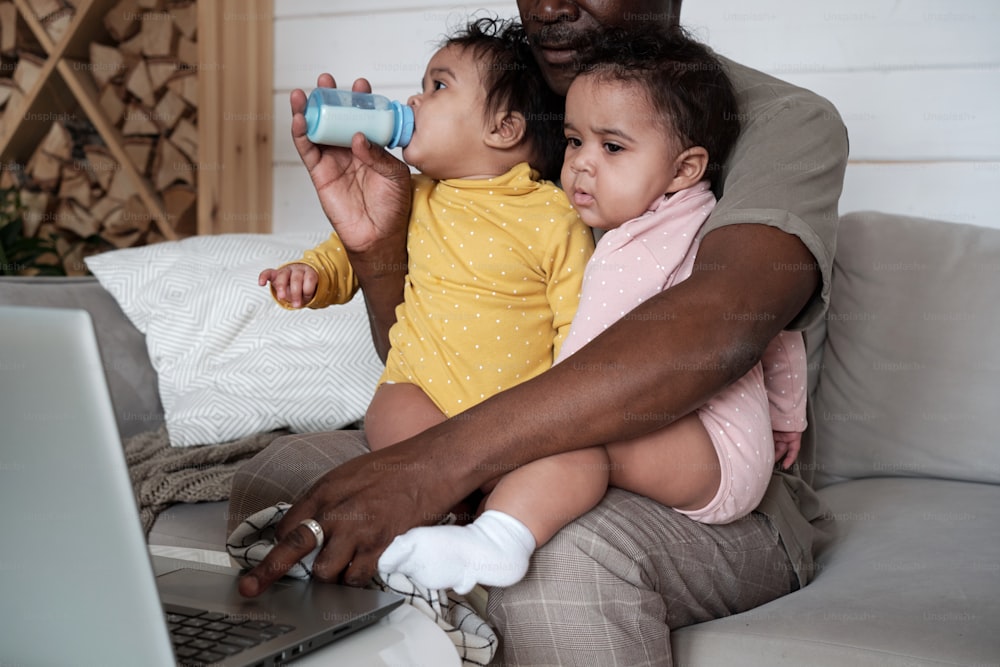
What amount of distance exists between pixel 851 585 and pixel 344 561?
0.60m

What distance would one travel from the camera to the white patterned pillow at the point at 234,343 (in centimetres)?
166

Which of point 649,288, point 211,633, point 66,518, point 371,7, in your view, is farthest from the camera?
point 371,7

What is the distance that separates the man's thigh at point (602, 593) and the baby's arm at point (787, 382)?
0.26 meters

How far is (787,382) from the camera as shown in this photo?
3.75ft

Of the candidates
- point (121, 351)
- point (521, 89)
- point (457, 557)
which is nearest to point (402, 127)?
point (521, 89)

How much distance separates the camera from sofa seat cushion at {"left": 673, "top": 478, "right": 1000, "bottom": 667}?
95 centimetres

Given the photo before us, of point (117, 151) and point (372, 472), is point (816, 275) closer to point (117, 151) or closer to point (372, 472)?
point (372, 472)

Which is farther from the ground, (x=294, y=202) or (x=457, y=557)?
(x=457, y=557)

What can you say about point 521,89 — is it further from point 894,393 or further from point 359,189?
point 894,393

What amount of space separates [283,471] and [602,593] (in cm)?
43

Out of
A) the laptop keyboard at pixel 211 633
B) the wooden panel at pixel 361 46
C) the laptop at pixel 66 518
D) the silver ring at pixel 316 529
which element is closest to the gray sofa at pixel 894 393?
the silver ring at pixel 316 529

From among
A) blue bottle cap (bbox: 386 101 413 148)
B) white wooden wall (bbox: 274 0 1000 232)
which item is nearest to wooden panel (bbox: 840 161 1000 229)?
white wooden wall (bbox: 274 0 1000 232)

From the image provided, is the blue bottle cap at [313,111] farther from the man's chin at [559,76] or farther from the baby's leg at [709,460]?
the baby's leg at [709,460]

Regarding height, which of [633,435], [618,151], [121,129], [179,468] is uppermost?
[618,151]
